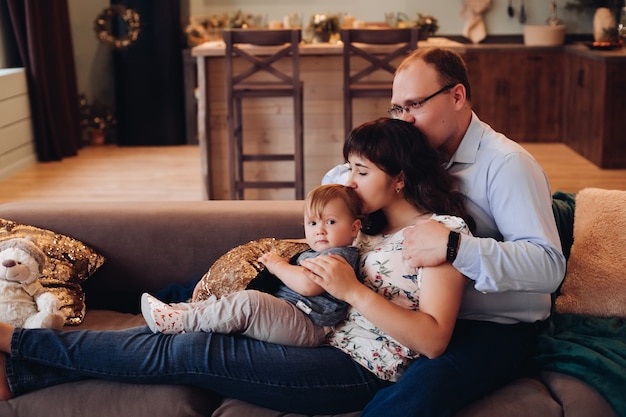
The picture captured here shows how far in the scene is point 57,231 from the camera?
9.20ft

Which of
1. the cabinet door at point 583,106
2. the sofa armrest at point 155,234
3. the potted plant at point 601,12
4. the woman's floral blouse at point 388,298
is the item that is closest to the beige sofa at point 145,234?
the sofa armrest at point 155,234

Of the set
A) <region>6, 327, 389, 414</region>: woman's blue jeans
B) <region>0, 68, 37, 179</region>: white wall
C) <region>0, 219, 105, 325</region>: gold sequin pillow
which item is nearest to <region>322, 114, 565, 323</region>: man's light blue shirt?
<region>6, 327, 389, 414</region>: woman's blue jeans

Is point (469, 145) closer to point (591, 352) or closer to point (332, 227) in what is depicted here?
point (332, 227)

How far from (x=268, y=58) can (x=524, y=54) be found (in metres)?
3.69

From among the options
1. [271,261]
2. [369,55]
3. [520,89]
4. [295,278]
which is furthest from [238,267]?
[520,89]

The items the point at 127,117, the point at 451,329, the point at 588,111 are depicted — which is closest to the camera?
the point at 451,329

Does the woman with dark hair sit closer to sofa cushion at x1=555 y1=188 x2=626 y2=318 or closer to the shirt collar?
the shirt collar

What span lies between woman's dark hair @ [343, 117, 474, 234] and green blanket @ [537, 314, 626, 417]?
15.6 inches

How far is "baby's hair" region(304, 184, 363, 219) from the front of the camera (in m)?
2.14

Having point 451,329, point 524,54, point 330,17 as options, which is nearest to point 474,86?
point 524,54

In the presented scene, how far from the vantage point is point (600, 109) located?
678 centimetres

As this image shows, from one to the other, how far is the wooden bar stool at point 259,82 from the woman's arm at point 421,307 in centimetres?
316

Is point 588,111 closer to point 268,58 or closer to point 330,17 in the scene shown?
point 330,17

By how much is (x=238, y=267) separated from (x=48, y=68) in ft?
17.9
